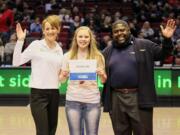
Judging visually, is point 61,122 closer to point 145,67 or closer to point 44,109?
point 44,109

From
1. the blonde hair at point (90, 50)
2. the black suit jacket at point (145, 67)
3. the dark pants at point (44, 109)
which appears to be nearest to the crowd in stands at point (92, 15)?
the black suit jacket at point (145, 67)

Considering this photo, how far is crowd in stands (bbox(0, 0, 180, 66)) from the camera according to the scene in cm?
1903

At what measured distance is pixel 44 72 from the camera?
6.53 m

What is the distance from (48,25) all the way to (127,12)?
15.7m

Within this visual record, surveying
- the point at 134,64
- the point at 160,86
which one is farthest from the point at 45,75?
the point at 160,86

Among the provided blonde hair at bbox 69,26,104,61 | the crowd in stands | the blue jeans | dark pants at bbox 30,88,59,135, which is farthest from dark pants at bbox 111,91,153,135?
the crowd in stands

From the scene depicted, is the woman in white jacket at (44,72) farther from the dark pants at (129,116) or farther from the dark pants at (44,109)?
the dark pants at (129,116)

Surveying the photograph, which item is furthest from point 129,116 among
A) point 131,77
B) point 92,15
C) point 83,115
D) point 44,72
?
point 92,15

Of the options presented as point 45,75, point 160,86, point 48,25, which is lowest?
point 160,86

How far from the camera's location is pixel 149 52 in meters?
6.62

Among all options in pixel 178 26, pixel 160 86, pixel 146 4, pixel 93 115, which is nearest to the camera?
pixel 93 115

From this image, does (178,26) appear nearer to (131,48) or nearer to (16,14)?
(16,14)

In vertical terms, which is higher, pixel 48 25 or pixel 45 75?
pixel 48 25

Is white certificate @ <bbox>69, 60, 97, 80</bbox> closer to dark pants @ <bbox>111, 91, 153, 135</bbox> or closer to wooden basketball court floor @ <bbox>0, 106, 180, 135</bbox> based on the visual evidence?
dark pants @ <bbox>111, 91, 153, 135</bbox>
